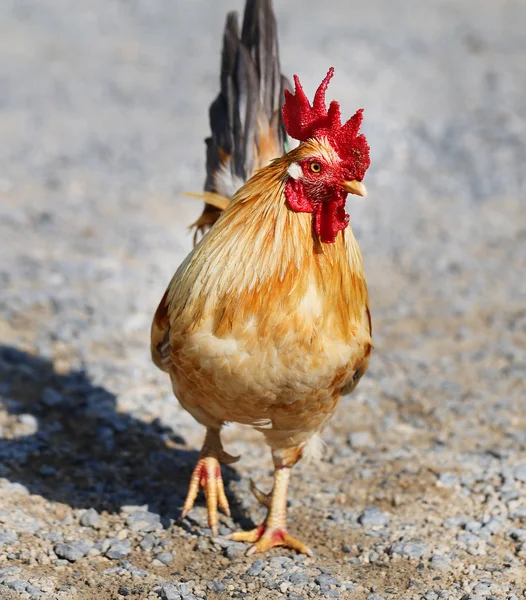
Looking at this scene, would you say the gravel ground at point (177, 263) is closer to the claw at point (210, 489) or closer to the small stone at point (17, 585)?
the small stone at point (17, 585)

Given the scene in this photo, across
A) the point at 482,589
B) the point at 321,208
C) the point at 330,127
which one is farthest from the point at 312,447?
the point at 330,127

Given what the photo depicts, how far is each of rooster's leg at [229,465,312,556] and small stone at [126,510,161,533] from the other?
0.44m

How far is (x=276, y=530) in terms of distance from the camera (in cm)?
457

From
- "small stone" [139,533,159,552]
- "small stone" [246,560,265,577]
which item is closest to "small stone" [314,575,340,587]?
Result: "small stone" [246,560,265,577]

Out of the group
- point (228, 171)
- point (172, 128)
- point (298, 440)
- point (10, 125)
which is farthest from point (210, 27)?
point (298, 440)

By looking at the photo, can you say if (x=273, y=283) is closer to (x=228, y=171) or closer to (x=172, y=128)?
(x=228, y=171)

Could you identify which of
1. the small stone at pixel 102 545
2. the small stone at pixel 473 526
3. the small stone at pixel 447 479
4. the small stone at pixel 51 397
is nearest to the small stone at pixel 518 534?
the small stone at pixel 473 526

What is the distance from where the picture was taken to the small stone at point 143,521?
458 cm

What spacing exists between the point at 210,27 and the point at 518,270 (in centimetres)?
722

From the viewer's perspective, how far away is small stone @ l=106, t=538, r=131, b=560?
427cm

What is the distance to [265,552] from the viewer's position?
4.48 m

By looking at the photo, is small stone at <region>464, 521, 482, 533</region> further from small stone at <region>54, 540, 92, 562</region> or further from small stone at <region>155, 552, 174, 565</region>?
small stone at <region>54, 540, 92, 562</region>

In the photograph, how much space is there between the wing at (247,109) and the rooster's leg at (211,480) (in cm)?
142

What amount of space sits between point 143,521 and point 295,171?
220 centimetres
